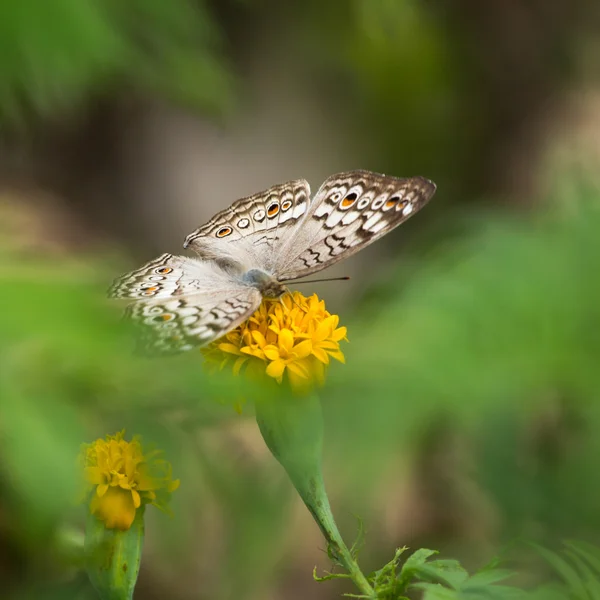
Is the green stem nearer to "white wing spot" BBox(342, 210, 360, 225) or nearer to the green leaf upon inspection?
the green leaf

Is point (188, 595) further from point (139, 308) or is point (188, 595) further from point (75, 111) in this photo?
point (75, 111)

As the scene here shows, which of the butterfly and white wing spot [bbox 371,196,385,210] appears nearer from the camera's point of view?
the butterfly

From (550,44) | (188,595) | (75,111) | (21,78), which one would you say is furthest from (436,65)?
(21,78)

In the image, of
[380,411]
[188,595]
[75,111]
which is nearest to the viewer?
[380,411]

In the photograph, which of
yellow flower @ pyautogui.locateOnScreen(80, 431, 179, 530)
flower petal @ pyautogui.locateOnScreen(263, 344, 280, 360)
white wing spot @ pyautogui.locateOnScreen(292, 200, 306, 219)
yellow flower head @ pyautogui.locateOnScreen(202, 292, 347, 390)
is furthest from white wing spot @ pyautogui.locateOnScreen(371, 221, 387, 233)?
yellow flower @ pyautogui.locateOnScreen(80, 431, 179, 530)

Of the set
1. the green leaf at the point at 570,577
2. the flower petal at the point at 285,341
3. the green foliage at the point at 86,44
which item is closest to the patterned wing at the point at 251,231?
the green foliage at the point at 86,44
